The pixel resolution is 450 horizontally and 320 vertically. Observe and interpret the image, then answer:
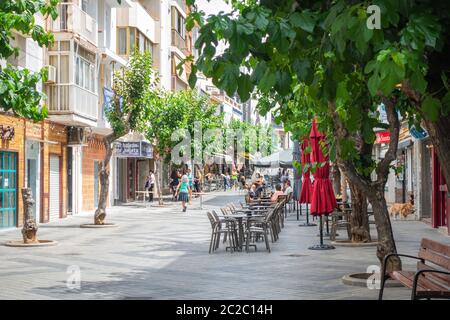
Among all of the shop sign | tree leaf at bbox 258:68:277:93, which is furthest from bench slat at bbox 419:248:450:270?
the shop sign

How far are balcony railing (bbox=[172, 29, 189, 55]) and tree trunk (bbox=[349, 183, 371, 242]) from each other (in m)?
38.0

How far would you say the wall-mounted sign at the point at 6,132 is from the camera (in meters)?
22.1

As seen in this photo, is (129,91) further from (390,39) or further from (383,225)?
(390,39)

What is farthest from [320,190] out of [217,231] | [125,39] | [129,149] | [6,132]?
[125,39]

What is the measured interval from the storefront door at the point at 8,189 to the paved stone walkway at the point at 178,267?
3.26 feet

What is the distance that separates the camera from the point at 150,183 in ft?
140

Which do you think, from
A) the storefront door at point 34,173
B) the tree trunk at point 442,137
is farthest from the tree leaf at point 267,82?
the storefront door at point 34,173

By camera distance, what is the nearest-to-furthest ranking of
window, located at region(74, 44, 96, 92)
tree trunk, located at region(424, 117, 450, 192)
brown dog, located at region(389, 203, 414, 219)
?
tree trunk, located at region(424, 117, 450, 192)
brown dog, located at region(389, 203, 414, 219)
window, located at region(74, 44, 96, 92)

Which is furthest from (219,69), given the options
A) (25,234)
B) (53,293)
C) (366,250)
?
(25,234)

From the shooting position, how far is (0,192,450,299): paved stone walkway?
1018cm

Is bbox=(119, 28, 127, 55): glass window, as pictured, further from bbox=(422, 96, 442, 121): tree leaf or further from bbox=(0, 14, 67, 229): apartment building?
bbox=(422, 96, 442, 121): tree leaf

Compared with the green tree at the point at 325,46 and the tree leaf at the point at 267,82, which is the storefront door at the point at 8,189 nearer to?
the green tree at the point at 325,46

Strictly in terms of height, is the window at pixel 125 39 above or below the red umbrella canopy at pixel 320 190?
above

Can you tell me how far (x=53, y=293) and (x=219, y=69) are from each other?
5835mm
